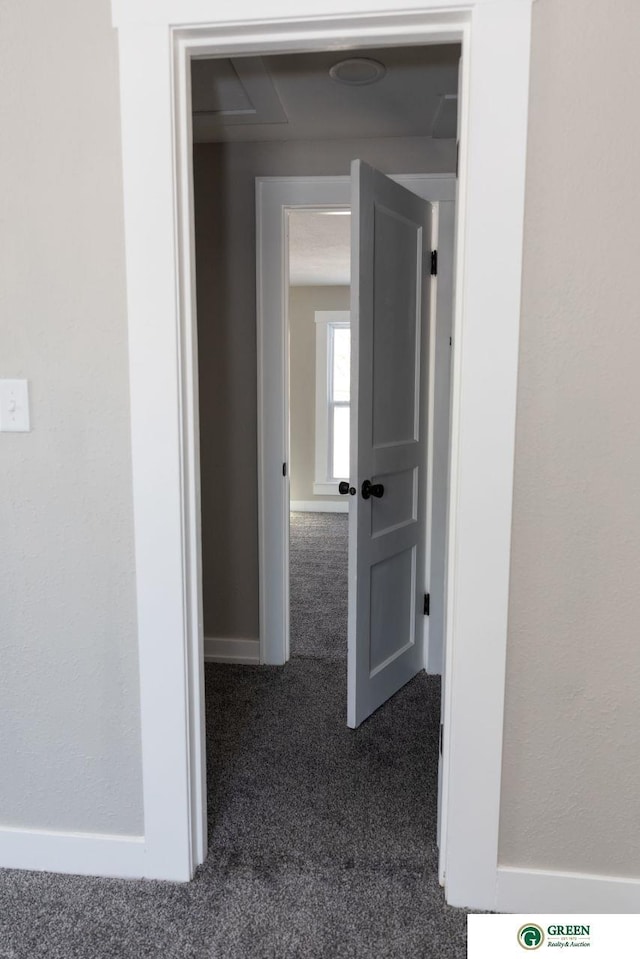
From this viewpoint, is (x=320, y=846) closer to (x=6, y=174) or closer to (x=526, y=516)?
(x=526, y=516)

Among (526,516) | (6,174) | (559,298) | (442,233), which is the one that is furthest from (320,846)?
(442,233)

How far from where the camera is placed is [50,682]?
1.79 m

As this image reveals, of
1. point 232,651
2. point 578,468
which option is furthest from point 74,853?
point 578,468

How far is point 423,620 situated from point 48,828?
5.89 ft

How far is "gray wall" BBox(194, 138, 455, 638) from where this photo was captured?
9.71 ft

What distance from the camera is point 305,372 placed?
7258mm

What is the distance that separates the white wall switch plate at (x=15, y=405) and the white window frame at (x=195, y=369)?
11.5 inches

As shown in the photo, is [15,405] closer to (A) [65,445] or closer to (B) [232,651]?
(A) [65,445]

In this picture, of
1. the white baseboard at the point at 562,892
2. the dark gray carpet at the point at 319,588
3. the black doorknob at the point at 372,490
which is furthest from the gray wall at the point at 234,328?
the white baseboard at the point at 562,892

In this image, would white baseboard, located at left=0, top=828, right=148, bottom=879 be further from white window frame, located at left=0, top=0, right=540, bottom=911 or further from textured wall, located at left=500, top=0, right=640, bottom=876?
textured wall, located at left=500, top=0, right=640, bottom=876

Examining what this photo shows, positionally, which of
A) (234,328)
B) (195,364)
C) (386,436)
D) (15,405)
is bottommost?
(386,436)

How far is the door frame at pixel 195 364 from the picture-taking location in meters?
1.48

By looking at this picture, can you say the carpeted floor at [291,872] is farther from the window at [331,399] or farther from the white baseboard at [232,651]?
the window at [331,399]

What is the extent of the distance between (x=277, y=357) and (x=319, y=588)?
1.88m
